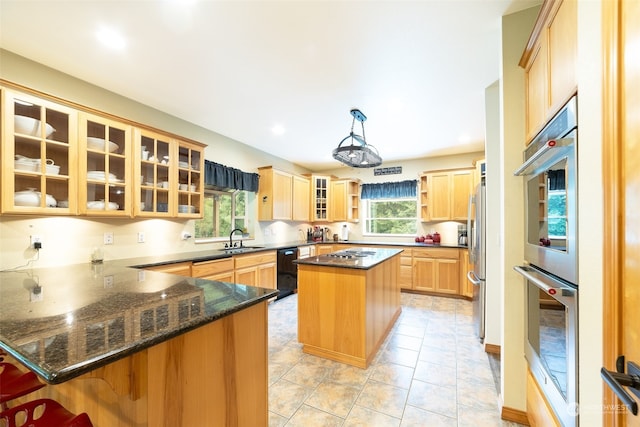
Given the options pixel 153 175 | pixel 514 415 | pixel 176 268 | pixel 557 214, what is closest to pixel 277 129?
pixel 153 175

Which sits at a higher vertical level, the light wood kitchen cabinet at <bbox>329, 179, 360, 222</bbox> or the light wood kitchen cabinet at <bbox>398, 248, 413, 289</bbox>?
the light wood kitchen cabinet at <bbox>329, 179, 360, 222</bbox>

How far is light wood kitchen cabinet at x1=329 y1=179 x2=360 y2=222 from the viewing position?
5.80 m

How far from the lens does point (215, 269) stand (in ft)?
10.4

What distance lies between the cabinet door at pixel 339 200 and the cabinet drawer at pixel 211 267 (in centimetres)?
298

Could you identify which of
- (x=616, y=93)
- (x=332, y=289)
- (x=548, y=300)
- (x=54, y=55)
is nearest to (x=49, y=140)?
(x=54, y=55)

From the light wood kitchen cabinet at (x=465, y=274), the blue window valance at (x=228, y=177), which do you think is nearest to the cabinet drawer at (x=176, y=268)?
the blue window valance at (x=228, y=177)

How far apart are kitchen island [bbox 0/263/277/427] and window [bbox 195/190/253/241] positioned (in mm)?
2528

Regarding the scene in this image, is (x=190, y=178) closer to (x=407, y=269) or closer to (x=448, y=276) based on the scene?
(x=407, y=269)

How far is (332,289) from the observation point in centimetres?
245

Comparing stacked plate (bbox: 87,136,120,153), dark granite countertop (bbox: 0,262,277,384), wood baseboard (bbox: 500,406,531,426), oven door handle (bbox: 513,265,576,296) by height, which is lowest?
wood baseboard (bbox: 500,406,531,426)

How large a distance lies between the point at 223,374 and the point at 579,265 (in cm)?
141

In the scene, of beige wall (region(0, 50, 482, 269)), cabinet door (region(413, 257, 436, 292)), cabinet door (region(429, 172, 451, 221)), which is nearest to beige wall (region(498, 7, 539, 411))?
cabinet door (region(413, 257, 436, 292))

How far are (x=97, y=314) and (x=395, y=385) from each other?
2.05 metres

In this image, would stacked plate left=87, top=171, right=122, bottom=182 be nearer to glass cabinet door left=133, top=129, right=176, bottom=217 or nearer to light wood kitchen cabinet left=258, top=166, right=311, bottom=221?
glass cabinet door left=133, top=129, right=176, bottom=217
